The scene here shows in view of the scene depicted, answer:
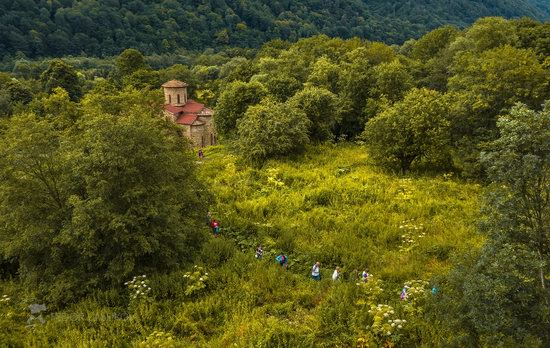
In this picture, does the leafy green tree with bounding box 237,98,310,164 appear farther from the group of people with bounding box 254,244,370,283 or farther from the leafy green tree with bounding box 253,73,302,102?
the group of people with bounding box 254,244,370,283

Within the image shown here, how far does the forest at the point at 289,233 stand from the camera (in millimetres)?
9156

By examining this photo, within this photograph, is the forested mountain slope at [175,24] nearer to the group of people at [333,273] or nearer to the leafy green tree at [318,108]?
the leafy green tree at [318,108]

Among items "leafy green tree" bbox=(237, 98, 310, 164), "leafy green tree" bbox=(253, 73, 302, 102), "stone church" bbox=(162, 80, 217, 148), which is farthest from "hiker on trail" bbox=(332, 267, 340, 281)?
"stone church" bbox=(162, 80, 217, 148)

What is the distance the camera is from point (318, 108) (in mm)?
35656

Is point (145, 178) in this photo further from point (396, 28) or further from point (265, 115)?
point (396, 28)

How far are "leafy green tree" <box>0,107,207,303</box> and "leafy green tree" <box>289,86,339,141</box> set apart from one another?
19485 millimetres

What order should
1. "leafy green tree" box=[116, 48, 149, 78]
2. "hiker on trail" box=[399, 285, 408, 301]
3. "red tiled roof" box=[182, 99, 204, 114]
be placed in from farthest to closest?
"leafy green tree" box=[116, 48, 149, 78]
"red tiled roof" box=[182, 99, 204, 114]
"hiker on trail" box=[399, 285, 408, 301]

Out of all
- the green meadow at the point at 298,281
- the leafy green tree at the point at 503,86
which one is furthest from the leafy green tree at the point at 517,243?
the leafy green tree at the point at 503,86

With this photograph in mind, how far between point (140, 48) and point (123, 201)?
371ft

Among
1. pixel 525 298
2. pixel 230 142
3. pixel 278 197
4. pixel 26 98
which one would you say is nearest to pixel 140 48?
pixel 26 98

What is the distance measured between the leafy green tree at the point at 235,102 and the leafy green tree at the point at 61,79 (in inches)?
1084

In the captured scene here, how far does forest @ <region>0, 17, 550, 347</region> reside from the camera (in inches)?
360

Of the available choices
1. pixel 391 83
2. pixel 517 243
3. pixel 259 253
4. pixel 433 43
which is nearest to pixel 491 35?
pixel 391 83

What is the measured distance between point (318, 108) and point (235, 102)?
298 inches
